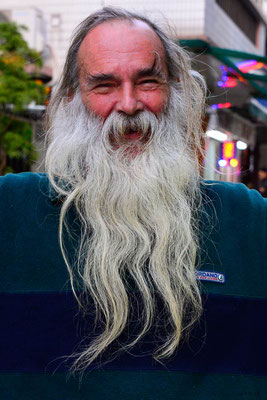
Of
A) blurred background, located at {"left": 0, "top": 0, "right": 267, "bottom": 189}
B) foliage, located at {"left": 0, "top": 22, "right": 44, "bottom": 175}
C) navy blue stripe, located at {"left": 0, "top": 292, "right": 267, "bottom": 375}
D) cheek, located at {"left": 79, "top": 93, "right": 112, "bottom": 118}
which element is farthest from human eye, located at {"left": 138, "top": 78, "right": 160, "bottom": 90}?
foliage, located at {"left": 0, "top": 22, "right": 44, "bottom": 175}

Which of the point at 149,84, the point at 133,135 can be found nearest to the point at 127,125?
the point at 133,135

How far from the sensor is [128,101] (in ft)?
5.90

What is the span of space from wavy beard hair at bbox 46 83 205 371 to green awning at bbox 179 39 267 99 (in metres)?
6.55

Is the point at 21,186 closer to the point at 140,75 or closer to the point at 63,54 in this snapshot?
the point at 140,75

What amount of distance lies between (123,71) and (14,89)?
934 centimetres

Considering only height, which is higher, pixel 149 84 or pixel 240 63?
pixel 240 63

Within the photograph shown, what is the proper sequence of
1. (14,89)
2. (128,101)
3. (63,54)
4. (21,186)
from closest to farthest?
(21,186) < (128,101) < (63,54) < (14,89)

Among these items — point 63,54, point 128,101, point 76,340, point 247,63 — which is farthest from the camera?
point 247,63

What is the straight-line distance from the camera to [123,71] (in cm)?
182

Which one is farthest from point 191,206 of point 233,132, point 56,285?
point 233,132

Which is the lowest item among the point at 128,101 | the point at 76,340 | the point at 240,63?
the point at 76,340

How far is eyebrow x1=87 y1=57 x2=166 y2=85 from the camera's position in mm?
1826

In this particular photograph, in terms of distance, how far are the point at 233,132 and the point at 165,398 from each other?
14142mm

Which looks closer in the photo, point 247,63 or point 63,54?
point 63,54
